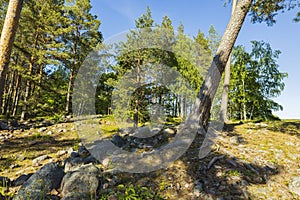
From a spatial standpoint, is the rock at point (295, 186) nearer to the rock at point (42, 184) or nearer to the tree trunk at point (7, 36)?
the rock at point (42, 184)

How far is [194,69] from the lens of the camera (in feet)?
71.8

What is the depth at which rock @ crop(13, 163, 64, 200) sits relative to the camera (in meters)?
3.54

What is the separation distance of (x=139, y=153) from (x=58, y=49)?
14195 mm

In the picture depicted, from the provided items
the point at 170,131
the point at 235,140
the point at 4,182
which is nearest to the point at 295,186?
the point at 235,140

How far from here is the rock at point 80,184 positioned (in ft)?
11.7

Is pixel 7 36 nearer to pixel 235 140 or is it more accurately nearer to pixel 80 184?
pixel 80 184

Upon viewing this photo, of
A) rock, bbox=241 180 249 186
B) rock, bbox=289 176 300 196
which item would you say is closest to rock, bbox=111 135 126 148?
rock, bbox=241 180 249 186

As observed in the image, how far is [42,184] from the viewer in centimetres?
385

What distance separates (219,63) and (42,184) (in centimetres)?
581

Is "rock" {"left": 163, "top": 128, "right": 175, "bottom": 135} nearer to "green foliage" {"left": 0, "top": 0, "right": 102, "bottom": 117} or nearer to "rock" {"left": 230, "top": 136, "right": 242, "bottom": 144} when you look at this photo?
"rock" {"left": 230, "top": 136, "right": 242, "bottom": 144}

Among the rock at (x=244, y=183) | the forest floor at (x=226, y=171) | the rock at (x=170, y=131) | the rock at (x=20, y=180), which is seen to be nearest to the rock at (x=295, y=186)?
the forest floor at (x=226, y=171)

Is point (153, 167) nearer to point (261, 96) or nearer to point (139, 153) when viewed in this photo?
point (139, 153)

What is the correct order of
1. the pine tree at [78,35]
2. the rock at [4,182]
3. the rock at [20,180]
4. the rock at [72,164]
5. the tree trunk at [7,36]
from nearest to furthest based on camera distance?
the rock at [4,182]
the rock at [20,180]
the tree trunk at [7,36]
the rock at [72,164]
the pine tree at [78,35]

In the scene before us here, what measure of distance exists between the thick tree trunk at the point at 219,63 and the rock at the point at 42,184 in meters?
4.29
